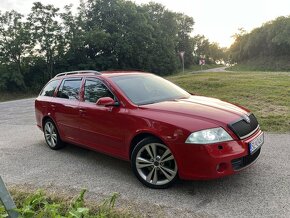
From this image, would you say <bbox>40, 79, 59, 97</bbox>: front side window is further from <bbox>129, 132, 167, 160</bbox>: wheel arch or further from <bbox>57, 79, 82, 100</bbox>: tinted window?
<bbox>129, 132, 167, 160</bbox>: wheel arch

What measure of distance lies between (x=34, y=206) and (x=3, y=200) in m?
0.69

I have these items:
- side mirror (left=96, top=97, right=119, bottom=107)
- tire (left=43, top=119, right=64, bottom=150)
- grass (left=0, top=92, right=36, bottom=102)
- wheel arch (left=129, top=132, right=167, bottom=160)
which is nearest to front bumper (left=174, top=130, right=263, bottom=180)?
wheel arch (left=129, top=132, right=167, bottom=160)

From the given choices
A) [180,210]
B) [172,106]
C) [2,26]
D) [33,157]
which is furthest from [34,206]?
[2,26]

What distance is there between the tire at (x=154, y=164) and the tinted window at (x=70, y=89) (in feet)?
6.25

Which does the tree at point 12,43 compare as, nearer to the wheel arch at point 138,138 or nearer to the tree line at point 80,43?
the tree line at point 80,43

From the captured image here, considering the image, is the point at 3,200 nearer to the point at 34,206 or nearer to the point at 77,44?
the point at 34,206

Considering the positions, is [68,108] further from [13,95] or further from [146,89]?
[13,95]

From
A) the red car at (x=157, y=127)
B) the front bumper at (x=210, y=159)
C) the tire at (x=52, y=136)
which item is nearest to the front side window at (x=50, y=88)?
the tire at (x=52, y=136)

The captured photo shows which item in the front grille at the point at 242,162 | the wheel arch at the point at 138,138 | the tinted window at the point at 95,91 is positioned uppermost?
the tinted window at the point at 95,91

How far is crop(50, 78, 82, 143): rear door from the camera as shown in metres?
5.54

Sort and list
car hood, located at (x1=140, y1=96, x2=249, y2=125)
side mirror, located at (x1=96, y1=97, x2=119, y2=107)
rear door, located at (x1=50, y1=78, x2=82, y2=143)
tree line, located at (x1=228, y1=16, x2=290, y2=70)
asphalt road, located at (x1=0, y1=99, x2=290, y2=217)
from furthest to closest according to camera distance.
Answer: tree line, located at (x1=228, y1=16, x2=290, y2=70)
rear door, located at (x1=50, y1=78, x2=82, y2=143)
side mirror, located at (x1=96, y1=97, x2=119, y2=107)
car hood, located at (x1=140, y1=96, x2=249, y2=125)
asphalt road, located at (x1=0, y1=99, x2=290, y2=217)

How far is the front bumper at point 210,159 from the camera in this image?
12.1ft

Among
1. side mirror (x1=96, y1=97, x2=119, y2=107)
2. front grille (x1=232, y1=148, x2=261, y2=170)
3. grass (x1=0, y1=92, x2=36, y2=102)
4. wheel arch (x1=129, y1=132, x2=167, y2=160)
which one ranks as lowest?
grass (x1=0, y1=92, x2=36, y2=102)

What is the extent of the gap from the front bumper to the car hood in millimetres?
348
